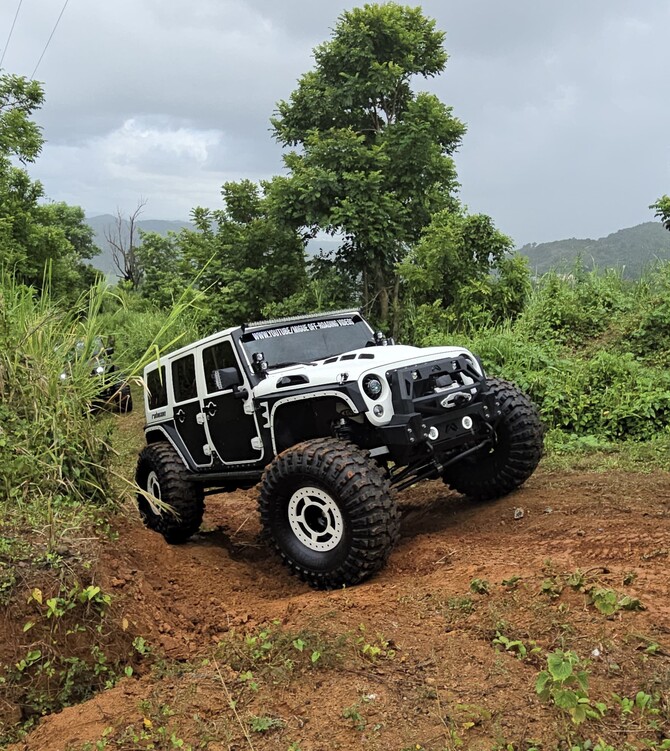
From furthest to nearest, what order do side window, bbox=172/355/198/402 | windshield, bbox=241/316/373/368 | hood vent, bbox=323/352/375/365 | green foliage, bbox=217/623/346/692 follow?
side window, bbox=172/355/198/402 < windshield, bbox=241/316/373/368 < hood vent, bbox=323/352/375/365 < green foliage, bbox=217/623/346/692

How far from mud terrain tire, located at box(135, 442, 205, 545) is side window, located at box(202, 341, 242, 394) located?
2.80ft

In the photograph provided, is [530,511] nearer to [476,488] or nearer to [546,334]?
[476,488]

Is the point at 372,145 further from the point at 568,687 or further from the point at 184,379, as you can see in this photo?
the point at 568,687

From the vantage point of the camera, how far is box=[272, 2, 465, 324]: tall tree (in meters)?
13.5

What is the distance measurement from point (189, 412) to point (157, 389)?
34.6 inches

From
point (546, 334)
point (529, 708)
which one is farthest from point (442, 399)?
point (546, 334)

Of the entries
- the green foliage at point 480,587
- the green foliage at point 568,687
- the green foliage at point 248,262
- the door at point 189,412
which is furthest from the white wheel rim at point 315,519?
the green foliage at point 248,262

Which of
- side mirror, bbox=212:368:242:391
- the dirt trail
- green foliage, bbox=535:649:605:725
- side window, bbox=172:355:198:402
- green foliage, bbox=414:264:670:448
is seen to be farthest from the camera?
green foliage, bbox=414:264:670:448

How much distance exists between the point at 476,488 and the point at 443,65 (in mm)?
12835

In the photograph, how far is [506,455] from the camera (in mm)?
5824

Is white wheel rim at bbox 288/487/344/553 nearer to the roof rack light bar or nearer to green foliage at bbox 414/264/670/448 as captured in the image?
the roof rack light bar

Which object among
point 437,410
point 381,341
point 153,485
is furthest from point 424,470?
point 153,485

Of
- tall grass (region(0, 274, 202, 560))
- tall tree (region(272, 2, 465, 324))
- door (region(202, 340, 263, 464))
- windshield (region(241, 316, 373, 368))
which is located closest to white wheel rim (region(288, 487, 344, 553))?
door (region(202, 340, 263, 464))

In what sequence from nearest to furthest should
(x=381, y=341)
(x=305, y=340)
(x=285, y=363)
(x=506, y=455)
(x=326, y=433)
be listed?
(x=326, y=433) < (x=506, y=455) < (x=285, y=363) < (x=305, y=340) < (x=381, y=341)
